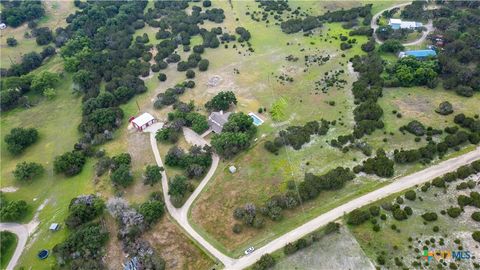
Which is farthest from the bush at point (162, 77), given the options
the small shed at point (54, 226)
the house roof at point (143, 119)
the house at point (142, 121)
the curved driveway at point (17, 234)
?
the curved driveway at point (17, 234)

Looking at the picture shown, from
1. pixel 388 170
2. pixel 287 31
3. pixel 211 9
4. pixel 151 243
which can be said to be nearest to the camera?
pixel 151 243

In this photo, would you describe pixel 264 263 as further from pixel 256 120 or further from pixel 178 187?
pixel 256 120

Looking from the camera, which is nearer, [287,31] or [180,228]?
[180,228]

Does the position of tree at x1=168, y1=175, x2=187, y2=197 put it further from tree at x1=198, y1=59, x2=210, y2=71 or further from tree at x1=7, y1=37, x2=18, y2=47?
tree at x1=7, y1=37, x2=18, y2=47

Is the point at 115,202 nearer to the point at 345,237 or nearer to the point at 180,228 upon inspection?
the point at 180,228

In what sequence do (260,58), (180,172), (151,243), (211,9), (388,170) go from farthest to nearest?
(211,9), (260,58), (180,172), (388,170), (151,243)

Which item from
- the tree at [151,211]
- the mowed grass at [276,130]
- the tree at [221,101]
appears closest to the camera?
the tree at [151,211]

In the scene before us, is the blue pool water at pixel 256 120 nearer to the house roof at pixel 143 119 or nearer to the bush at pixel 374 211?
the house roof at pixel 143 119

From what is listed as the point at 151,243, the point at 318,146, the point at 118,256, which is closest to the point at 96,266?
the point at 118,256
